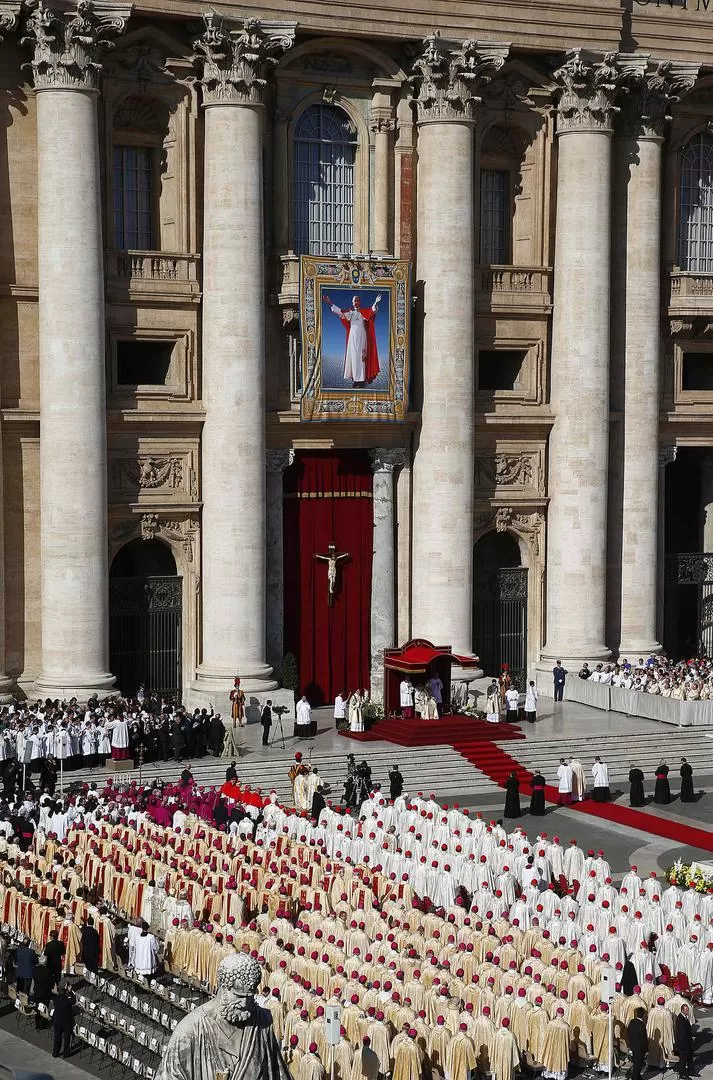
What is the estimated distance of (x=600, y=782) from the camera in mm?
44750

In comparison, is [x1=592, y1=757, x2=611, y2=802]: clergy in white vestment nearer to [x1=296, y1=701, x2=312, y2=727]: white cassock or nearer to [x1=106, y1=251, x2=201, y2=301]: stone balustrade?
[x1=296, y1=701, x2=312, y2=727]: white cassock

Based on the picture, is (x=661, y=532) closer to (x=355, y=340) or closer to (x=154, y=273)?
(x=355, y=340)

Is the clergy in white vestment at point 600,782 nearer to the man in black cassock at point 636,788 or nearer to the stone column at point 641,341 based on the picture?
the man in black cassock at point 636,788

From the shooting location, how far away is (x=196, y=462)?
5253 cm

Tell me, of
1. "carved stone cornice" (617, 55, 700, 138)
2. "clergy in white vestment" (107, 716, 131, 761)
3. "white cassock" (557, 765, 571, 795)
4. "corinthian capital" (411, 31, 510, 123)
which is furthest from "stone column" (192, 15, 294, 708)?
"carved stone cornice" (617, 55, 700, 138)

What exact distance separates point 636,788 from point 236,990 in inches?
1265

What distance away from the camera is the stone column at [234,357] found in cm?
5072

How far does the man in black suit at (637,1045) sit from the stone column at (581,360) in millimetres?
30049

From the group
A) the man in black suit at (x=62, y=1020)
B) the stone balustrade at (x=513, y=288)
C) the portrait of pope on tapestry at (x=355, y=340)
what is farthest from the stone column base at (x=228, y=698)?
the man in black suit at (x=62, y=1020)

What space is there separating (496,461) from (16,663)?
657 inches

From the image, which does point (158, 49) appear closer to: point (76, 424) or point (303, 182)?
point (303, 182)

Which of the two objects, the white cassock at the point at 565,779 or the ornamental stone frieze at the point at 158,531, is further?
the ornamental stone frieze at the point at 158,531

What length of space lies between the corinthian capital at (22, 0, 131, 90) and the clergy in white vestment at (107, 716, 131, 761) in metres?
17.2

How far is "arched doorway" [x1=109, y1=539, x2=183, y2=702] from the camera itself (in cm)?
5231
